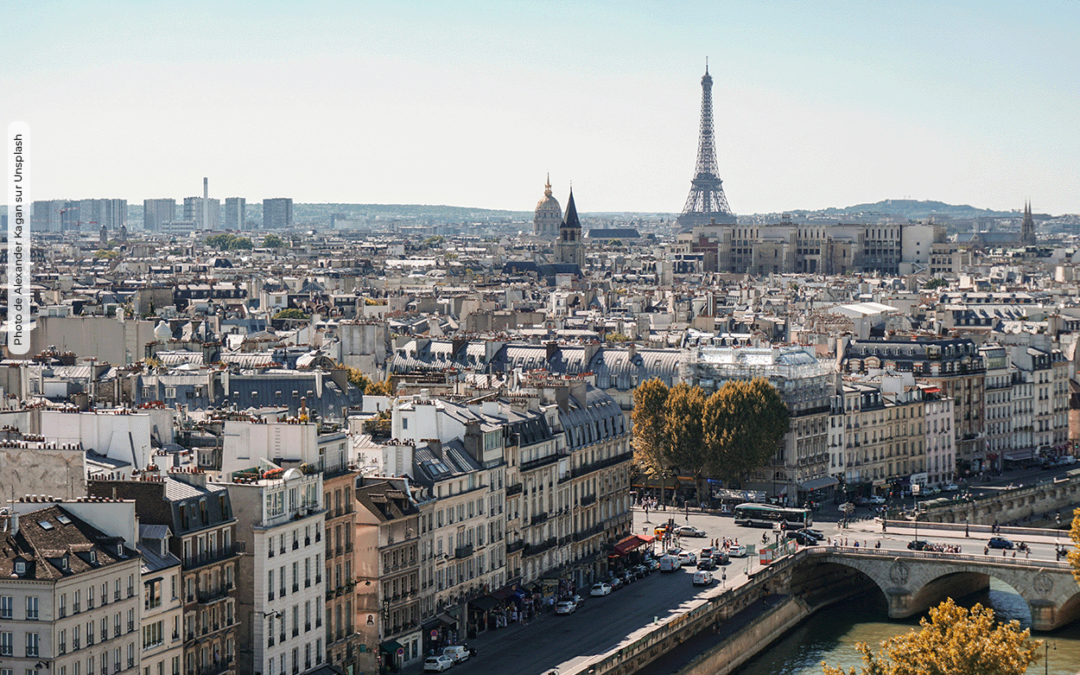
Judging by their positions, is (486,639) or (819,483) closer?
(486,639)

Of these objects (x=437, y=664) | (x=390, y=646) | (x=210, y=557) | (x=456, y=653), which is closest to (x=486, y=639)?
(x=456, y=653)

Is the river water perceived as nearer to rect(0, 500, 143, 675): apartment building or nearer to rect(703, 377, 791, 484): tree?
rect(703, 377, 791, 484): tree

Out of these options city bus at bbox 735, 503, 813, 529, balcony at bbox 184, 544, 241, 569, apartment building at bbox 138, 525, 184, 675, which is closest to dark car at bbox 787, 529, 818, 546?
city bus at bbox 735, 503, 813, 529

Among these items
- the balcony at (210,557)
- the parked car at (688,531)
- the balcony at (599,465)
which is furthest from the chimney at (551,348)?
the balcony at (210,557)

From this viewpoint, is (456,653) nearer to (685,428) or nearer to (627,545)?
(627,545)

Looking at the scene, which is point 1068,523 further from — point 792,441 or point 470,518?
point 470,518

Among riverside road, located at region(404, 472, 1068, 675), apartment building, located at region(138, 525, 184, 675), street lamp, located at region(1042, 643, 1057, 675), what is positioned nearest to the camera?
apartment building, located at region(138, 525, 184, 675)

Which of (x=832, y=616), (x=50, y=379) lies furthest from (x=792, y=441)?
(x=50, y=379)

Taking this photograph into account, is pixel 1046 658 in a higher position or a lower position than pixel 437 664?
lower
